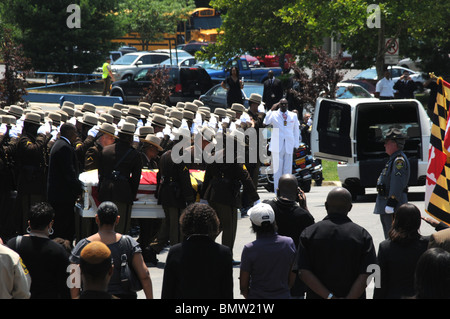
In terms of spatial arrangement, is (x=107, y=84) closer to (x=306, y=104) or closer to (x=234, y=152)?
(x=306, y=104)

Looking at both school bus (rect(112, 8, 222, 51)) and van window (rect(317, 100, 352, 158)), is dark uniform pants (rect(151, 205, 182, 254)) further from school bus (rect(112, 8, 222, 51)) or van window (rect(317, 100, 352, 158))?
school bus (rect(112, 8, 222, 51))

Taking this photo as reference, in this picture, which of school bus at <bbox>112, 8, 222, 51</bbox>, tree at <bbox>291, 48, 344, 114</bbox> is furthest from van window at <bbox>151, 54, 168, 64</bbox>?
school bus at <bbox>112, 8, 222, 51</bbox>

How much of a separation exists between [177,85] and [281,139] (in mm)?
14088

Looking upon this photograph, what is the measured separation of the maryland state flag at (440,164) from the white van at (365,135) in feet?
18.5

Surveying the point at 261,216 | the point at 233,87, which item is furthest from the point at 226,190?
the point at 233,87

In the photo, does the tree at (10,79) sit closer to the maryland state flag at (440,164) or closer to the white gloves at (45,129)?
the white gloves at (45,129)

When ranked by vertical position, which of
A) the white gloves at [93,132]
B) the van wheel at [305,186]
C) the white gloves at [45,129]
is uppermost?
the white gloves at [45,129]

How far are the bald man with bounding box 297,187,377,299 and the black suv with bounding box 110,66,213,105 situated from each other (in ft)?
76.2

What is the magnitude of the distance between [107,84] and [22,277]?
1087 inches

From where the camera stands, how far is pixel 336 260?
6.36 m

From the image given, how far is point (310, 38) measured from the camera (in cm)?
3025

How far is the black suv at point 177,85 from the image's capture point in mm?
29953

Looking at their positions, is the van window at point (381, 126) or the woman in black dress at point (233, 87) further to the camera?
the woman in black dress at point (233, 87)

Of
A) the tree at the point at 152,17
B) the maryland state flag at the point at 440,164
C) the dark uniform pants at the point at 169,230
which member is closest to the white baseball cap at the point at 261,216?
the maryland state flag at the point at 440,164
